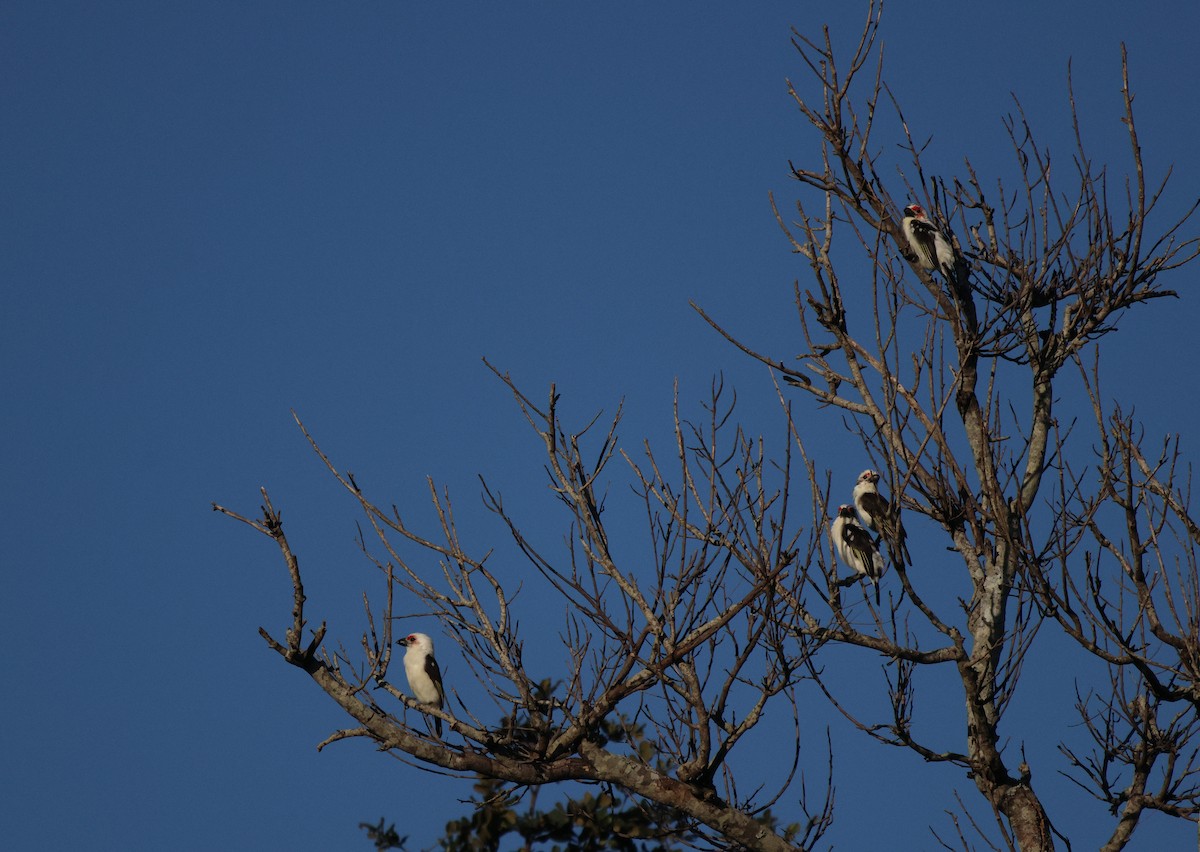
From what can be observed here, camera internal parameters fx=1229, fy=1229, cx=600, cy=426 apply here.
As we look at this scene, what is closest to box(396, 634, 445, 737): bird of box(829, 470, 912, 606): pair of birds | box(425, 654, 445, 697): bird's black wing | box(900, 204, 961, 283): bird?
box(425, 654, 445, 697): bird's black wing

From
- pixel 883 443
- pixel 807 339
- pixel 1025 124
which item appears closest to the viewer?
pixel 883 443

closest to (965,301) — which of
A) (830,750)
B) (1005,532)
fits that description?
(1005,532)

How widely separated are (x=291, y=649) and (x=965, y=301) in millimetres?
4299

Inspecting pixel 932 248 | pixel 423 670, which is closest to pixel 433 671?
pixel 423 670

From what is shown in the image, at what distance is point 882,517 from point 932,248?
1699 mm

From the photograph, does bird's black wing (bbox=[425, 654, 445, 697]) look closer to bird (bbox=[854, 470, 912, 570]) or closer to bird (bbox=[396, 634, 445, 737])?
bird (bbox=[396, 634, 445, 737])

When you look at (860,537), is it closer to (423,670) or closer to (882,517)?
(882,517)

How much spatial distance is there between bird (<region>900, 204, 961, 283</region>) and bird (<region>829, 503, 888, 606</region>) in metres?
2.36

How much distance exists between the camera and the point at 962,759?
6.11 meters

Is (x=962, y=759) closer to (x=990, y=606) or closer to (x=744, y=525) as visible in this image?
(x=990, y=606)

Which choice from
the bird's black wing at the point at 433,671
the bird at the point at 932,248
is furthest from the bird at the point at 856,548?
the bird's black wing at the point at 433,671

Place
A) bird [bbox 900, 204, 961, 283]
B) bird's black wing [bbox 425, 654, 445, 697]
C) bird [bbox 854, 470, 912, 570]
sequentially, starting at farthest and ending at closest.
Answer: bird's black wing [bbox 425, 654, 445, 697] → bird [bbox 900, 204, 961, 283] → bird [bbox 854, 470, 912, 570]

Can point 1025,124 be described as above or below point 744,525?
above

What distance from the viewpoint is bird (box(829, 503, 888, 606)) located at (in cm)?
953
